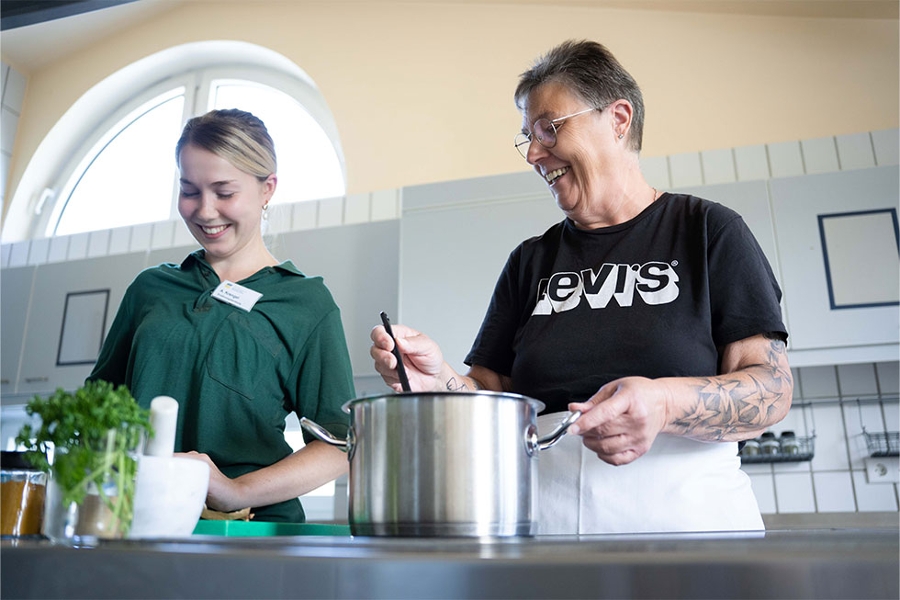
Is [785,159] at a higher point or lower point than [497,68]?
lower

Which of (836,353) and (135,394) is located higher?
(836,353)

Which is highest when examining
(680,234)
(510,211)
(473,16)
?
(473,16)

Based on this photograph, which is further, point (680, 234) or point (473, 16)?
point (473, 16)

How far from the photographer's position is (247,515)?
983 mm

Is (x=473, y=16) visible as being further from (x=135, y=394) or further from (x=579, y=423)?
(x=579, y=423)

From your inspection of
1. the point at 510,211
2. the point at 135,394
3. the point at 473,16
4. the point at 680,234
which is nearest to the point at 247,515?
the point at 135,394

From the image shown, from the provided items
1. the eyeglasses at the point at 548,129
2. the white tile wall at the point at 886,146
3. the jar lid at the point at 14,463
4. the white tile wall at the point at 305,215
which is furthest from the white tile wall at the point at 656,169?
the jar lid at the point at 14,463

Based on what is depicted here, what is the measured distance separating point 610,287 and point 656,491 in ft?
0.86

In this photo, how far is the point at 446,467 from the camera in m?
0.53

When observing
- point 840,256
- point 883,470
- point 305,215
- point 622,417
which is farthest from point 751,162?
point 622,417

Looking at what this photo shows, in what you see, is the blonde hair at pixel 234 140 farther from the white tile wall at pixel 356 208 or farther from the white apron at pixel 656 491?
the white tile wall at pixel 356 208

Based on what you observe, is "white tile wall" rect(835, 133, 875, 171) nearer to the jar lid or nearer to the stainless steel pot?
the stainless steel pot

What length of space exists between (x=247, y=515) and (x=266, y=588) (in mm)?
687

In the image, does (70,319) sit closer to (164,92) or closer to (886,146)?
(164,92)
